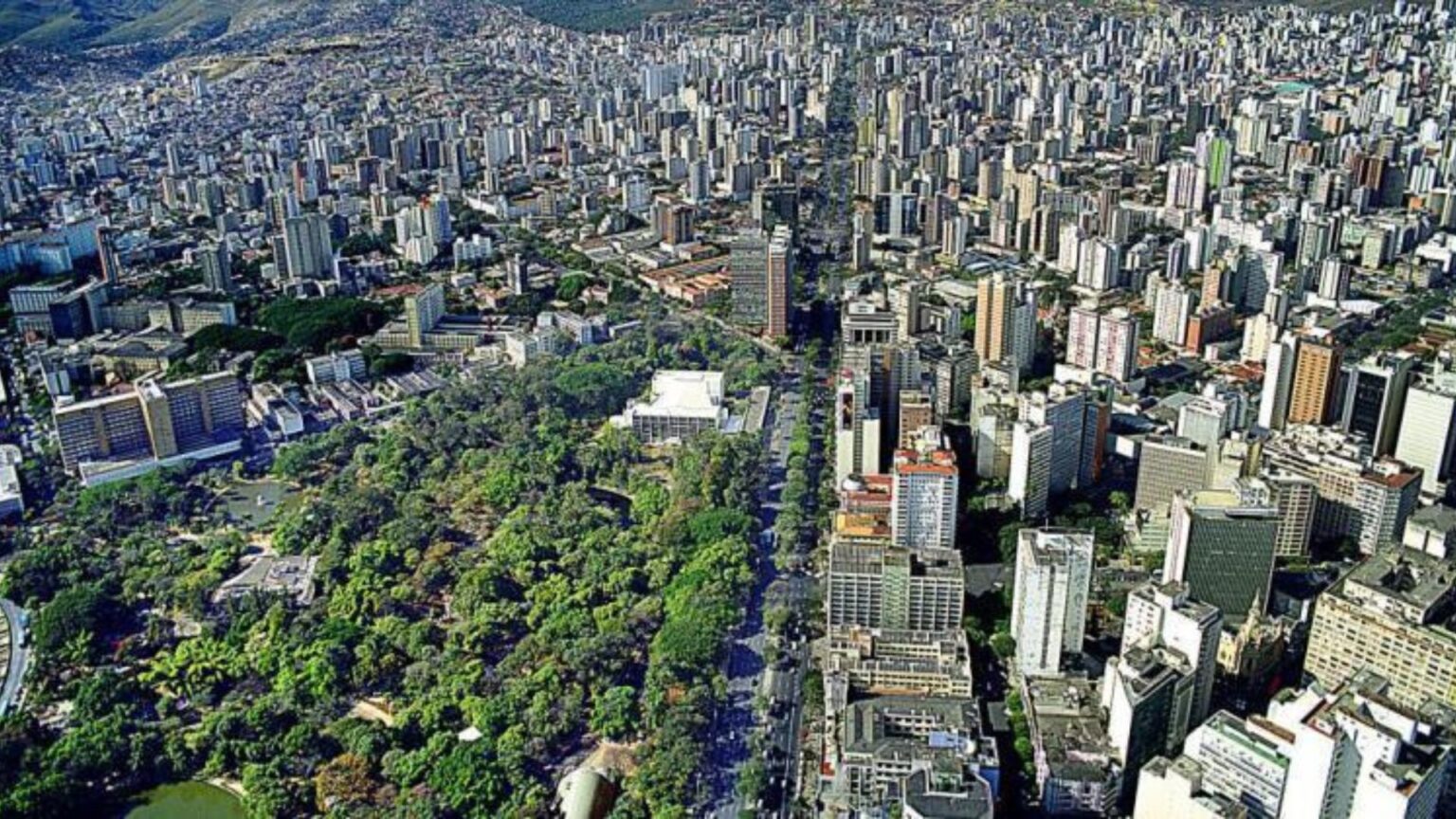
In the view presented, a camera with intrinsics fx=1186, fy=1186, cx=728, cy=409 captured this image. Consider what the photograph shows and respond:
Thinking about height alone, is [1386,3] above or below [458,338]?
above

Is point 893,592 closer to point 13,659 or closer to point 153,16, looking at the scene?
point 13,659

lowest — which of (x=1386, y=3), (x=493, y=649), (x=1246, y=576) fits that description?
(x=493, y=649)

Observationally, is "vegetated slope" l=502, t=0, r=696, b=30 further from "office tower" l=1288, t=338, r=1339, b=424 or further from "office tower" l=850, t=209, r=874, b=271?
"office tower" l=1288, t=338, r=1339, b=424

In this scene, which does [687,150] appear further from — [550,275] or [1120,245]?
[1120,245]

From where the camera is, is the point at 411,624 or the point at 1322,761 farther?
the point at 411,624

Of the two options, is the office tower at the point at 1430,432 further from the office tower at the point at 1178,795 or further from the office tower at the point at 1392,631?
the office tower at the point at 1178,795

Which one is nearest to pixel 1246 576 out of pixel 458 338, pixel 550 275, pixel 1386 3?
pixel 458 338

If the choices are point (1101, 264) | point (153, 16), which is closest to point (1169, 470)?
point (1101, 264)

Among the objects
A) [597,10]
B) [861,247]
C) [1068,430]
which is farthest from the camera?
[597,10]
